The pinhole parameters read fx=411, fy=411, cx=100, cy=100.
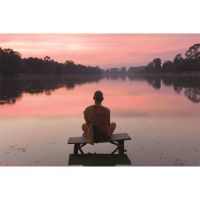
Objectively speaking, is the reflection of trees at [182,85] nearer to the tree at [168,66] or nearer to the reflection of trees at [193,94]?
the reflection of trees at [193,94]

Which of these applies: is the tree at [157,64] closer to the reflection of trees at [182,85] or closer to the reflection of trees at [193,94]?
the reflection of trees at [182,85]

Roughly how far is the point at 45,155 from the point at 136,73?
4.80 meters

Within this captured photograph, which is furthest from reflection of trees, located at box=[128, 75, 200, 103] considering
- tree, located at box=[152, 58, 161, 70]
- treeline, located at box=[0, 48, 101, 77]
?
treeline, located at box=[0, 48, 101, 77]

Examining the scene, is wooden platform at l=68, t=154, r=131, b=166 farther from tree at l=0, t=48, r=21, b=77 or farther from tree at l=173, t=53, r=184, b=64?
tree at l=0, t=48, r=21, b=77

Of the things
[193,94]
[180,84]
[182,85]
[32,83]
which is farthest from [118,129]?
[32,83]

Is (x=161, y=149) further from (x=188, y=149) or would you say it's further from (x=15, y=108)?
(x=15, y=108)

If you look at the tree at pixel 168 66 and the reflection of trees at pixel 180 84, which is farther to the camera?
the reflection of trees at pixel 180 84

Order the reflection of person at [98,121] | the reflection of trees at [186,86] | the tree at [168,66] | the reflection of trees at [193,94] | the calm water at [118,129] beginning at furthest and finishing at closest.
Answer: the reflection of trees at [193,94] → the reflection of trees at [186,86] → the tree at [168,66] → the calm water at [118,129] → the reflection of person at [98,121]

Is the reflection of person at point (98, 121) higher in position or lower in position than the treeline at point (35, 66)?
lower

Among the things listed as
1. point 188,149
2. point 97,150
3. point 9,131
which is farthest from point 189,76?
point 9,131

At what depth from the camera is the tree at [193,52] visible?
34.2ft

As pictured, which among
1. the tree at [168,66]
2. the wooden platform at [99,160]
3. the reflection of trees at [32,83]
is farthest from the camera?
A: the reflection of trees at [32,83]

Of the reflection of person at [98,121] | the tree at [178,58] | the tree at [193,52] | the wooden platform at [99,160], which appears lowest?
the wooden platform at [99,160]

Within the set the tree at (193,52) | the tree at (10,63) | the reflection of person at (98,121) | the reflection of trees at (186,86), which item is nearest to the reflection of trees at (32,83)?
the tree at (10,63)
